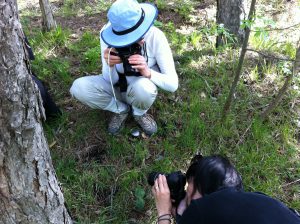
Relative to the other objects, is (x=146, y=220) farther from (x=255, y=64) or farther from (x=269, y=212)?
(x=255, y=64)

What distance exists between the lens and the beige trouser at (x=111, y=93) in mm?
2703

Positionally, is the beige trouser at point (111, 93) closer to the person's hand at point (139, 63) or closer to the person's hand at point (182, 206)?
the person's hand at point (139, 63)

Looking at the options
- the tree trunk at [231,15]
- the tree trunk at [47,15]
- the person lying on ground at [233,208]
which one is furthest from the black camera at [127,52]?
the tree trunk at [47,15]

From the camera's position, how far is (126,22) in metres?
2.44

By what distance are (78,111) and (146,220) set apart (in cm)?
123

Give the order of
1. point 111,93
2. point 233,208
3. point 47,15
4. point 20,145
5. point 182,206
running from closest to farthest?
point 233,208
point 20,145
point 182,206
point 111,93
point 47,15

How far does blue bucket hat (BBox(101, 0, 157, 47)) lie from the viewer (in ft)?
7.96

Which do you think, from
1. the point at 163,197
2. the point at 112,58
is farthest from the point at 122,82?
the point at 163,197

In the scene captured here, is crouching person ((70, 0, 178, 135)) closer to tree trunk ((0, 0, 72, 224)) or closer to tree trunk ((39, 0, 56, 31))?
tree trunk ((0, 0, 72, 224))

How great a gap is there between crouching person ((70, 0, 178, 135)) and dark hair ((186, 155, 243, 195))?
973 mm

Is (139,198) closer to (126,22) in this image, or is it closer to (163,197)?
A: (163,197)

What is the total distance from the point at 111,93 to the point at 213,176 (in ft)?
4.46

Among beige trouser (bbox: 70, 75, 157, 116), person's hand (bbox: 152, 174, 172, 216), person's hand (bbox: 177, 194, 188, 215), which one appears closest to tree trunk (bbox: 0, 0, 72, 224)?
person's hand (bbox: 152, 174, 172, 216)

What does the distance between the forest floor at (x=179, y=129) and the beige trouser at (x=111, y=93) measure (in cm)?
24
